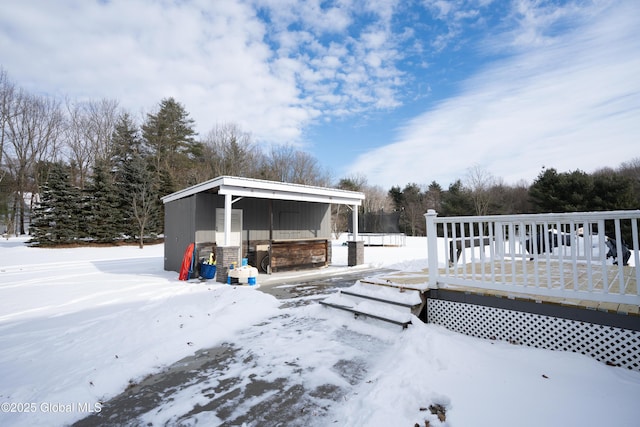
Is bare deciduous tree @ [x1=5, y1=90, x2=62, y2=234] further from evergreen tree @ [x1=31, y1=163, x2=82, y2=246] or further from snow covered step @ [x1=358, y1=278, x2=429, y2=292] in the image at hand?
snow covered step @ [x1=358, y1=278, x2=429, y2=292]

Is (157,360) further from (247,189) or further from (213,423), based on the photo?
(247,189)

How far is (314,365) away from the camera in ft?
9.12

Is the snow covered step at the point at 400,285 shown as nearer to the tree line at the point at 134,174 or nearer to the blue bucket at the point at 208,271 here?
the blue bucket at the point at 208,271

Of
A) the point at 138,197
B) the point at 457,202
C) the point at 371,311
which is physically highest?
the point at 138,197

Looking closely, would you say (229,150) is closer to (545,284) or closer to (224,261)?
(224,261)

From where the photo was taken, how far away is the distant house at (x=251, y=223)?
293 inches

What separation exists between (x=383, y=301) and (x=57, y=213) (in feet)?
63.5

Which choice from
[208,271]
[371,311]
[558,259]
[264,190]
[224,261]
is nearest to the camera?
[558,259]

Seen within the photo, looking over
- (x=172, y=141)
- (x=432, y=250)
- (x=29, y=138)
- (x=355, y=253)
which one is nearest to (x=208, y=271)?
(x=355, y=253)

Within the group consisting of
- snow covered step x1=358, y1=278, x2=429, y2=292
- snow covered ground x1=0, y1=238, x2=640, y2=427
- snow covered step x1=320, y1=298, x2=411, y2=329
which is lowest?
snow covered ground x1=0, y1=238, x2=640, y2=427

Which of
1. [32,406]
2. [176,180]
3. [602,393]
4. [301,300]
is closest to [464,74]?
[301,300]

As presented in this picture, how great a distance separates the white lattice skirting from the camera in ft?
8.08

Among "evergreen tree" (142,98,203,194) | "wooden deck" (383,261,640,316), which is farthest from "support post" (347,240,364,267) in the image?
"evergreen tree" (142,98,203,194)

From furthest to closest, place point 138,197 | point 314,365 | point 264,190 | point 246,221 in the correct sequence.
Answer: point 138,197 → point 246,221 → point 264,190 → point 314,365
